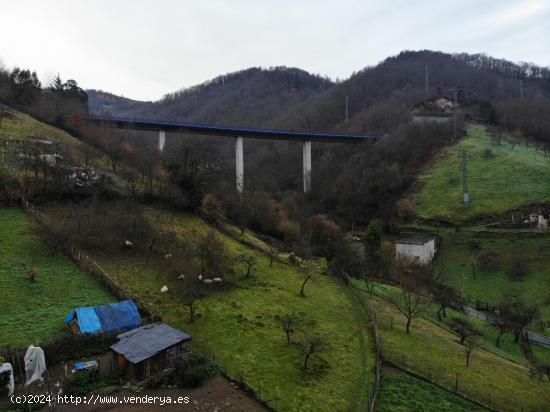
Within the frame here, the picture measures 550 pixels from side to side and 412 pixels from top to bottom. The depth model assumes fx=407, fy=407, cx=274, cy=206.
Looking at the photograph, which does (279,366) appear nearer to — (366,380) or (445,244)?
(366,380)

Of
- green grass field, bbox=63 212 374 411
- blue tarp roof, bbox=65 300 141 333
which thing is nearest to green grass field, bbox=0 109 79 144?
green grass field, bbox=63 212 374 411

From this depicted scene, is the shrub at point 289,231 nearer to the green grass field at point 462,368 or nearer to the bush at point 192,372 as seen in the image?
the green grass field at point 462,368

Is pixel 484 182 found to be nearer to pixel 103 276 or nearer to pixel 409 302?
pixel 409 302

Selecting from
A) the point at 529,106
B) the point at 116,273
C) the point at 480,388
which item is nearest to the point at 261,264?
the point at 116,273

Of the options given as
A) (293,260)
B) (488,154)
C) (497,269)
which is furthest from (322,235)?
(488,154)

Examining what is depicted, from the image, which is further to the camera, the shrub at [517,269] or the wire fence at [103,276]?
the shrub at [517,269]

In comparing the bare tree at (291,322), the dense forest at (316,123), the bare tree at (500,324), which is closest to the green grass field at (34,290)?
the bare tree at (291,322)
